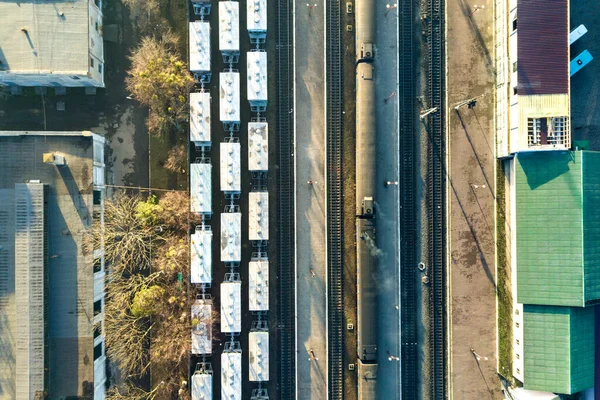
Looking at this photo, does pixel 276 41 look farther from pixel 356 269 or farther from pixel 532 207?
pixel 532 207

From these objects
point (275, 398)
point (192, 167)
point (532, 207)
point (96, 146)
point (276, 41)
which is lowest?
point (275, 398)

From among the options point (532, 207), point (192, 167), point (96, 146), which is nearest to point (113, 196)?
point (96, 146)

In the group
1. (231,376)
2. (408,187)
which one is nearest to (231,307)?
(231,376)

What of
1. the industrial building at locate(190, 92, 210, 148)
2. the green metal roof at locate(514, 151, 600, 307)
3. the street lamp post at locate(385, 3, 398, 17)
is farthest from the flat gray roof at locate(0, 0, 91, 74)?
the green metal roof at locate(514, 151, 600, 307)

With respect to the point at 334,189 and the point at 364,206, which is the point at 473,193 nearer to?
the point at 364,206

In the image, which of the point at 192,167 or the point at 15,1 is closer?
the point at 15,1

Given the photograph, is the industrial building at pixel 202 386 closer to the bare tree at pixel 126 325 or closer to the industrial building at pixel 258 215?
the bare tree at pixel 126 325
